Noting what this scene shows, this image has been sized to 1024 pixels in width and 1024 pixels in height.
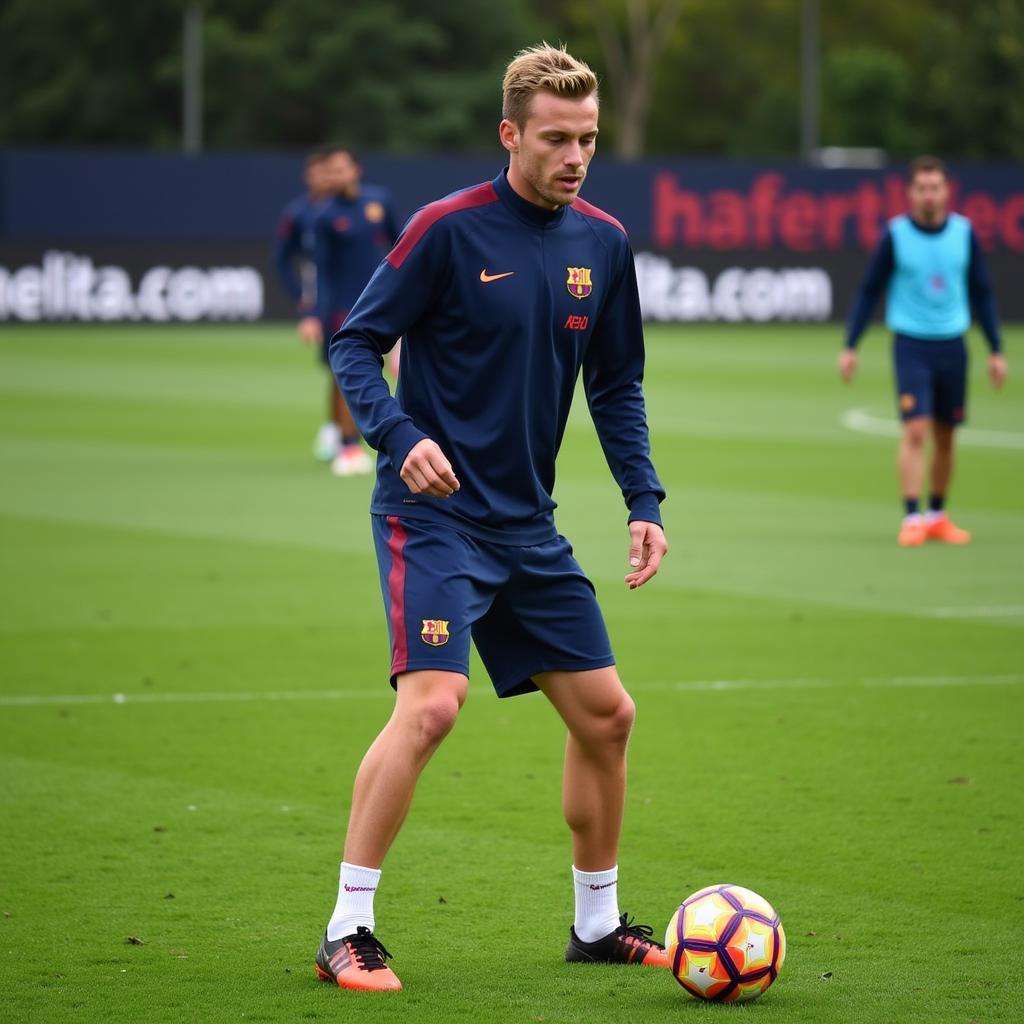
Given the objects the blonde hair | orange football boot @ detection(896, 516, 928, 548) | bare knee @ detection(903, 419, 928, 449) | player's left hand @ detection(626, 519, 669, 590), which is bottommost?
orange football boot @ detection(896, 516, 928, 548)

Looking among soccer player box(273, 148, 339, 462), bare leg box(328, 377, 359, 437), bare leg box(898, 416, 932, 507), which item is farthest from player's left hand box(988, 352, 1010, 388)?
soccer player box(273, 148, 339, 462)

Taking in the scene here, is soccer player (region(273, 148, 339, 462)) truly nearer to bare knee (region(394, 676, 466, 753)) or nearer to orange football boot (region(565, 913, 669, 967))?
orange football boot (region(565, 913, 669, 967))

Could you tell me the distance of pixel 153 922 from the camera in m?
5.92

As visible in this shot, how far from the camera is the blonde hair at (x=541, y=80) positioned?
5258mm

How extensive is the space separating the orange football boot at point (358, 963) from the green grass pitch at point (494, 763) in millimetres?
71

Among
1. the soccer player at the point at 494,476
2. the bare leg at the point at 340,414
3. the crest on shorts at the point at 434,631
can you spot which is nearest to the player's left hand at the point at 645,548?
the soccer player at the point at 494,476

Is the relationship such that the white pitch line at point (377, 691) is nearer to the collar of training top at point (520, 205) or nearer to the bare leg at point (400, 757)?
the bare leg at point (400, 757)

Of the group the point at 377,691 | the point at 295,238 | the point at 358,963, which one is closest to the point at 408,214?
the point at 295,238

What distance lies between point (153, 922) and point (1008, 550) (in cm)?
842

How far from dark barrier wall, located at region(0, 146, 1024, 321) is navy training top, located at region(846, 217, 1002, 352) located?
23069 mm

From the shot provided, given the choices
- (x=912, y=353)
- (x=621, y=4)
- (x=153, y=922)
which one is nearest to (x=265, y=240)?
(x=912, y=353)

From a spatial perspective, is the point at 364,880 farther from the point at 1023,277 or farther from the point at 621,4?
the point at 621,4

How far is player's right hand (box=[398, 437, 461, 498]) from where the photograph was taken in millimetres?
5109

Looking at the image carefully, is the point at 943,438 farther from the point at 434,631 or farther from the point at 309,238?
the point at 434,631
